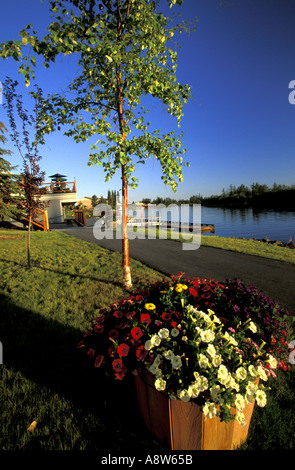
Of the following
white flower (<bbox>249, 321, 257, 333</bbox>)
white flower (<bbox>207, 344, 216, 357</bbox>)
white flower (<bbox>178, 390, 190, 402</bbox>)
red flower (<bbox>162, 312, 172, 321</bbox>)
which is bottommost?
white flower (<bbox>178, 390, 190, 402</bbox>)

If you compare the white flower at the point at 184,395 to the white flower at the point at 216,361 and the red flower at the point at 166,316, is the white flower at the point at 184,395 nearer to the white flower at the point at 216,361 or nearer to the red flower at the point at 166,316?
the white flower at the point at 216,361

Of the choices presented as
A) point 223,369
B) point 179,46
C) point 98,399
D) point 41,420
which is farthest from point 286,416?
point 179,46

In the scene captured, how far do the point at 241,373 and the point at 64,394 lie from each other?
6.65 ft

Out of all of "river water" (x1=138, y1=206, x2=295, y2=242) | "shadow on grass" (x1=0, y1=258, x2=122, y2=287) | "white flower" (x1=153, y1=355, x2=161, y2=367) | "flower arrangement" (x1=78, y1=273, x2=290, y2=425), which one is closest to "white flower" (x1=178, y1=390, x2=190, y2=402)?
"flower arrangement" (x1=78, y1=273, x2=290, y2=425)

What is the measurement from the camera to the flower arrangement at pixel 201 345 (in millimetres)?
1552

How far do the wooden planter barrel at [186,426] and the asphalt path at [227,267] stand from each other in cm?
345

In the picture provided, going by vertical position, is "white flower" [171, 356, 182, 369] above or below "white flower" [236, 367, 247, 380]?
above

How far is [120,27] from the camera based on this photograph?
171 inches

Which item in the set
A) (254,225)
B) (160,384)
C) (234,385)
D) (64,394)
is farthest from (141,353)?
(254,225)

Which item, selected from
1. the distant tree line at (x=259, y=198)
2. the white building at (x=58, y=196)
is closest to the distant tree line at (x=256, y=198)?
the distant tree line at (x=259, y=198)

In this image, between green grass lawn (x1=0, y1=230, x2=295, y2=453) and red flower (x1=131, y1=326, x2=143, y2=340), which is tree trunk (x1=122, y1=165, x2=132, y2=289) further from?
red flower (x1=131, y1=326, x2=143, y2=340)

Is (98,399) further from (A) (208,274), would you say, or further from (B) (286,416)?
(A) (208,274)

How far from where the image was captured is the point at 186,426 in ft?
5.43

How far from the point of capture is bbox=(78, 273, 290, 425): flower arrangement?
5.09ft
